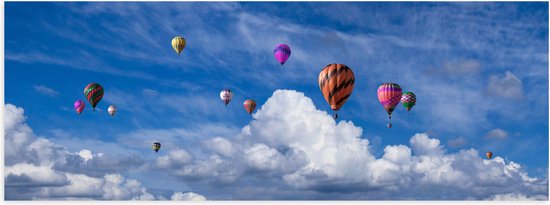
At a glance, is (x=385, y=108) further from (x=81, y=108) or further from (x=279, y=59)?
(x=81, y=108)

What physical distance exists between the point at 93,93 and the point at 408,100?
180 ft

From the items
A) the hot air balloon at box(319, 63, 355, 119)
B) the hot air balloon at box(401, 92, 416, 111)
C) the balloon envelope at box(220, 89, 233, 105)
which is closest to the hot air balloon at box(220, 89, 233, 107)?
the balloon envelope at box(220, 89, 233, 105)

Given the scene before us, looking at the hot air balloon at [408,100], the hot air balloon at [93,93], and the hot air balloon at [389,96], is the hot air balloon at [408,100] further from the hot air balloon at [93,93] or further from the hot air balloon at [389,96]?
the hot air balloon at [93,93]

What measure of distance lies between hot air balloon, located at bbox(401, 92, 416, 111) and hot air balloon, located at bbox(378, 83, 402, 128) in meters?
14.6

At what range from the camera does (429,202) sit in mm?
99438

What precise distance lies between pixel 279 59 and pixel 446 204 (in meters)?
43.8

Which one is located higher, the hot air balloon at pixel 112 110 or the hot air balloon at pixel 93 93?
the hot air balloon at pixel 112 110

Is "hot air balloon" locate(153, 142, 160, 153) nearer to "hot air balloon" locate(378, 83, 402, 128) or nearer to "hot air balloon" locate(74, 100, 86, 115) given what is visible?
"hot air balloon" locate(74, 100, 86, 115)

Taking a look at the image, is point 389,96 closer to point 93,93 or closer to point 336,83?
point 336,83

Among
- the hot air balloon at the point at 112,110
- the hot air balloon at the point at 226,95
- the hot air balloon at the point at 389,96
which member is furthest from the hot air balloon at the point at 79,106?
the hot air balloon at the point at 389,96

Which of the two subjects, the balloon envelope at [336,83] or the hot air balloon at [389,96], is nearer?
the balloon envelope at [336,83]

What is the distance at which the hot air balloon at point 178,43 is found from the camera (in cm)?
14288

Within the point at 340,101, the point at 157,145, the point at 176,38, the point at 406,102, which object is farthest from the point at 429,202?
the point at 157,145

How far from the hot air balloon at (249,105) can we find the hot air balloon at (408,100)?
35316mm
